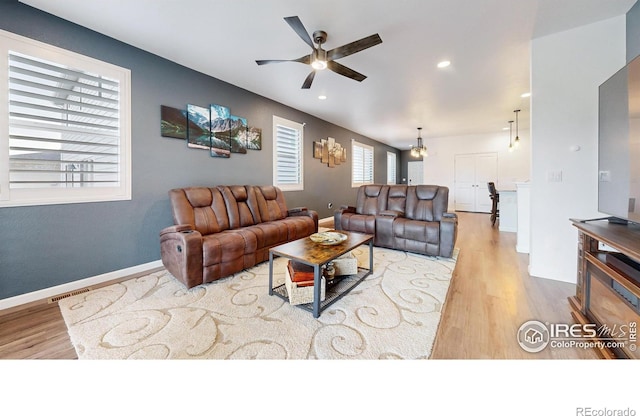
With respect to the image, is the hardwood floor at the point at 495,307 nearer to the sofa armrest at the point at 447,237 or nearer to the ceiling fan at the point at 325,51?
the sofa armrest at the point at 447,237

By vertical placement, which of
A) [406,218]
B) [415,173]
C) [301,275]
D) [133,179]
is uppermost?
[415,173]

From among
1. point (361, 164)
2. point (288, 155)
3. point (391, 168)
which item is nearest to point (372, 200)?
point (288, 155)

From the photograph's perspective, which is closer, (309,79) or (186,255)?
(186,255)

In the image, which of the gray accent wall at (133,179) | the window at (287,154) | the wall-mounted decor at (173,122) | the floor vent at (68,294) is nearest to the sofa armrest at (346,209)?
the window at (287,154)

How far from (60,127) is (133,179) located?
0.72m

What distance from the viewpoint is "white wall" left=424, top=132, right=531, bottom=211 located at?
7215 millimetres

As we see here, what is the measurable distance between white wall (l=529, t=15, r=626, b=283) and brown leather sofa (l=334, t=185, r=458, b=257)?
95 centimetres

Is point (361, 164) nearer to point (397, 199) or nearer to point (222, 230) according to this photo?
point (397, 199)

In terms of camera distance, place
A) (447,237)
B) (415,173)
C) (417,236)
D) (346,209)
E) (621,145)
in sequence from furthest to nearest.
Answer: (415,173), (346,209), (417,236), (447,237), (621,145)

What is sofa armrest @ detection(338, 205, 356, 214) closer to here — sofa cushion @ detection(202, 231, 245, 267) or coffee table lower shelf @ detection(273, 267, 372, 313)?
coffee table lower shelf @ detection(273, 267, 372, 313)

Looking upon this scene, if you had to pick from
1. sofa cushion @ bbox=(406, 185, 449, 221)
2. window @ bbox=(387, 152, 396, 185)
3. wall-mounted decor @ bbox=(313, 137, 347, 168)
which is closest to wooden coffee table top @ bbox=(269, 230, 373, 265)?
sofa cushion @ bbox=(406, 185, 449, 221)

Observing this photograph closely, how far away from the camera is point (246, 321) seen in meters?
1.82
